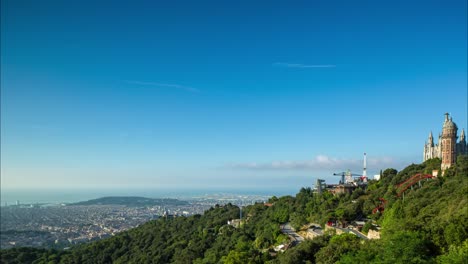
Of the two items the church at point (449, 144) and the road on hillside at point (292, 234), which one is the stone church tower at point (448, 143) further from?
the road on hillside at point (292, 234)

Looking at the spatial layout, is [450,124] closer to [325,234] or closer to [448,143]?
[448,143]

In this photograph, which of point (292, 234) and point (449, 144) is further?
point (449, 144)

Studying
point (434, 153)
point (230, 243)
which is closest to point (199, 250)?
point (230, 243)

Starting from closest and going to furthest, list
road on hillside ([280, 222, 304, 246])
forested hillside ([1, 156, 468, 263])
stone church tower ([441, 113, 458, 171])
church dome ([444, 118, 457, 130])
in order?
forested hillside ([1, 156, 468, 263]) → road on hillside ([280, 222, 304, 246]) → stone church tower ([441, 113, 458, 171]) → church dome ([444, 118, 457, 130])

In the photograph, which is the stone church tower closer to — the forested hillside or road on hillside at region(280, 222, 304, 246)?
the forested hillside

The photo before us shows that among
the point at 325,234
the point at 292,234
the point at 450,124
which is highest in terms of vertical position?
the point at 450,124

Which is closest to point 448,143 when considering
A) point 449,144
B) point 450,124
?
point 449,144

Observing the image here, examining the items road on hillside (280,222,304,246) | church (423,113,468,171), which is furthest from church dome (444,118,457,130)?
road on hillside (280,222,304,246)
